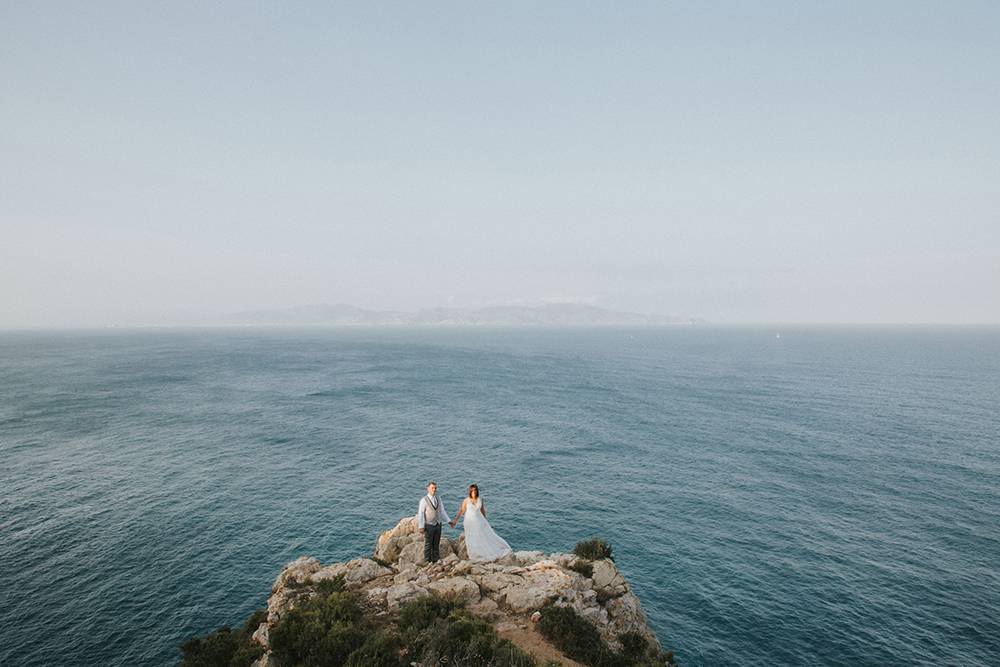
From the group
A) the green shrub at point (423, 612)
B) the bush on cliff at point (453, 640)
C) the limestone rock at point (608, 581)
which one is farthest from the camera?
the limestone rock at point (608, 581)

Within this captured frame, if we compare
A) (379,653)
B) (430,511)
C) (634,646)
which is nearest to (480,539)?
(430,511)

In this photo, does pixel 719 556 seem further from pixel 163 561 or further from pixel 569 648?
pixel 163 561

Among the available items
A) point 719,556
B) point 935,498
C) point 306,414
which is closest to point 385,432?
point 306,414

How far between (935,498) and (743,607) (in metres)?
29.4

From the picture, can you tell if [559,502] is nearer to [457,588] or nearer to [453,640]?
[457,588]

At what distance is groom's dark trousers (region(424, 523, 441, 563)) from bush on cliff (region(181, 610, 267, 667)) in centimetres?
704

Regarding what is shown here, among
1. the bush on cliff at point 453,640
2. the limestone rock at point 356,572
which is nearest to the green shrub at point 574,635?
the bush on cliff at point 453,640

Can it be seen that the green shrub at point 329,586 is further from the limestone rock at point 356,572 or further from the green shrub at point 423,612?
the green shrub at point 423,612

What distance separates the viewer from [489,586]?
63.5ft

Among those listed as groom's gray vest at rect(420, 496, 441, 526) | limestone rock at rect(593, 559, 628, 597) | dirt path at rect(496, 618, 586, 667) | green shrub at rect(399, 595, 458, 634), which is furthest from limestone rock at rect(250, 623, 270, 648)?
limestone rock at rect(593, 559, 628, 597)

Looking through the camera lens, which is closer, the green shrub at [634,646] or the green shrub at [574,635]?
the green shrub at [574,635]

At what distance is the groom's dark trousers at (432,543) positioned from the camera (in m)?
20.6

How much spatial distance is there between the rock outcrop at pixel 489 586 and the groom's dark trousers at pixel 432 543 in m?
0.36

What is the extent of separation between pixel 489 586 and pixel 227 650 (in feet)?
35.4
